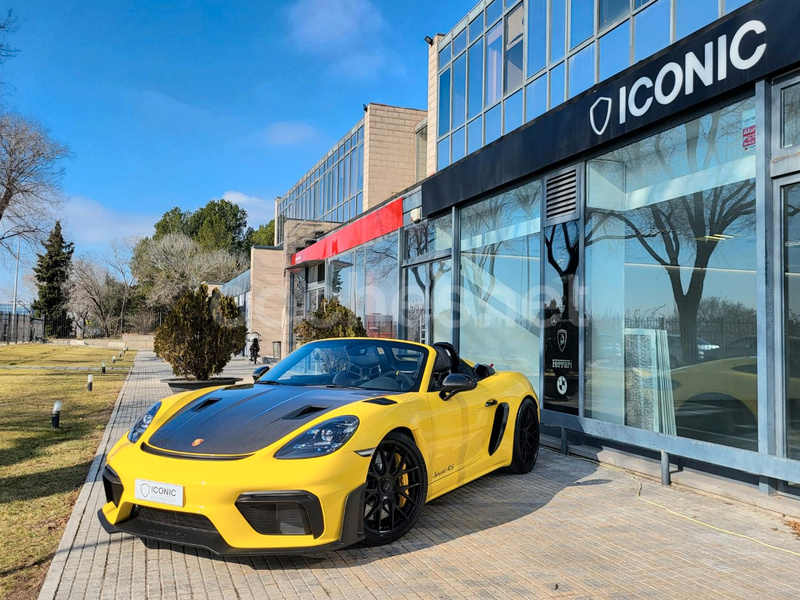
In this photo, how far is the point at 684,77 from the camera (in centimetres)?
631

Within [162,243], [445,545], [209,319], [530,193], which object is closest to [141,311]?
[162,243]

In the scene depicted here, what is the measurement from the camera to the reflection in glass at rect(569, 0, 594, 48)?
30.1 ft

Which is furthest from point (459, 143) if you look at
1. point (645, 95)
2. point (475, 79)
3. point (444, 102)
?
point (645, 95)

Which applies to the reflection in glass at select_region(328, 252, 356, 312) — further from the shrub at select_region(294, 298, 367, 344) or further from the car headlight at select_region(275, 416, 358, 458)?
the car headlight at select_region(275, 416, 358, 458)

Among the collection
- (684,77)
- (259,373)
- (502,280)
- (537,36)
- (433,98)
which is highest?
(433,98)

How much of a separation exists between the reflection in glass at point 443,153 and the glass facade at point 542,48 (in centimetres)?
2

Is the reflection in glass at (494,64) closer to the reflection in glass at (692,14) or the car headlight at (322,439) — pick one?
the reflection in glass at (692,14)

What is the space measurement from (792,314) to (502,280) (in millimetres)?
5279

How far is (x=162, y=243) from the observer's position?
64.1m

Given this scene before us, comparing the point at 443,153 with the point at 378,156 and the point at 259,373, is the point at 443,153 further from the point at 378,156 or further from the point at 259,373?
the point at 259,373

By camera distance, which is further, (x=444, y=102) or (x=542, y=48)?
(x=444, y=102)

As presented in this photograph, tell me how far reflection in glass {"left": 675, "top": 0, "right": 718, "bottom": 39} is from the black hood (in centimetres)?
577

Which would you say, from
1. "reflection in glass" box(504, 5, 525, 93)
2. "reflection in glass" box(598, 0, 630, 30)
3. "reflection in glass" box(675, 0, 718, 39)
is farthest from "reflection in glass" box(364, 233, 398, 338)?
"reflection in glass" box(675, 0, 718, 39)

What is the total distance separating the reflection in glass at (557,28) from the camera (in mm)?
9789
